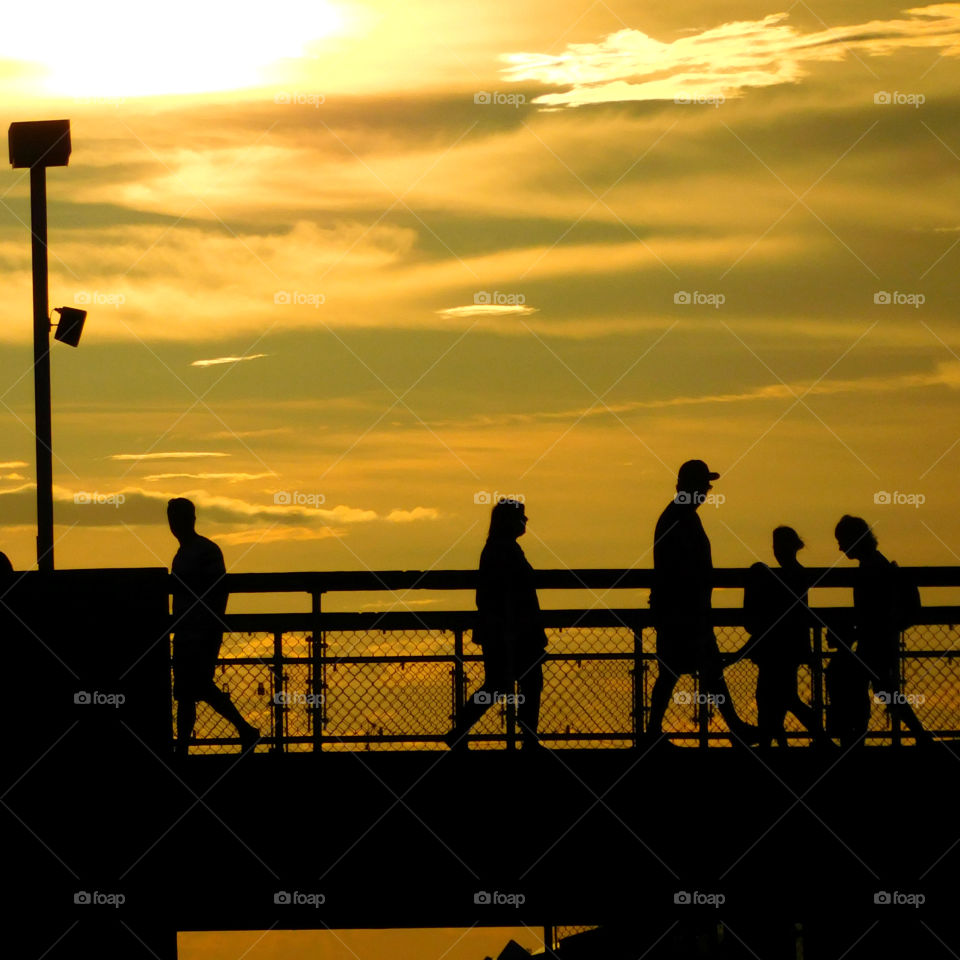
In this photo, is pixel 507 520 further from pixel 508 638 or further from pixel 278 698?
pixel 278 698

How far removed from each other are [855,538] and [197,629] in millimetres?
4629

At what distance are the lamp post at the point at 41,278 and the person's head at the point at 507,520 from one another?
5545mm

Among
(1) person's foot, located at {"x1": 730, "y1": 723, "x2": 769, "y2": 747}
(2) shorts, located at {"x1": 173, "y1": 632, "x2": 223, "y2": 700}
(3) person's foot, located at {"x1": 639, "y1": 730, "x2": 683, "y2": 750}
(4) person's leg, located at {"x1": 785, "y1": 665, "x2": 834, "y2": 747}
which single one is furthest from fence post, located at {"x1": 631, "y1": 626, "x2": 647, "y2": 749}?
(2) shorts, located at {"x1": 173, "y1": 632, "x2": 223, "y2": 700}

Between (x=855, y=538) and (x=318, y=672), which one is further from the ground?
(x=855, y=538)

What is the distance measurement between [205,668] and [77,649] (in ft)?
2.86

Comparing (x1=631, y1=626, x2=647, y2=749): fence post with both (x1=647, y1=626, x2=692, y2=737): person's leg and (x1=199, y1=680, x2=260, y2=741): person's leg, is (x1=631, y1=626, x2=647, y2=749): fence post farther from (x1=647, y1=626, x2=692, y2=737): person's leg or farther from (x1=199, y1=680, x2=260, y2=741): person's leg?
(x1=199, y1=680, x2=260, y2=741): person's leg

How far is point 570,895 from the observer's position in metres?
11.4

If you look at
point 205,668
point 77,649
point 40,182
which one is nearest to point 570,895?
point 205,668

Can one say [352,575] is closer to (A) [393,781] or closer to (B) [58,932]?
(A) [393,781]

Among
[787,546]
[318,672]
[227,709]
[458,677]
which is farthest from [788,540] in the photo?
[227,709]

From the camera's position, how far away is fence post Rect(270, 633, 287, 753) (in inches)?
460

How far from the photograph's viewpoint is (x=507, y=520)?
11.7 m

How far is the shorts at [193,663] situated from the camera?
11.5 metres

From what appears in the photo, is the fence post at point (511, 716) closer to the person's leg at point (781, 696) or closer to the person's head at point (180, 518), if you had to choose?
the person's leg at point (781, 696)
